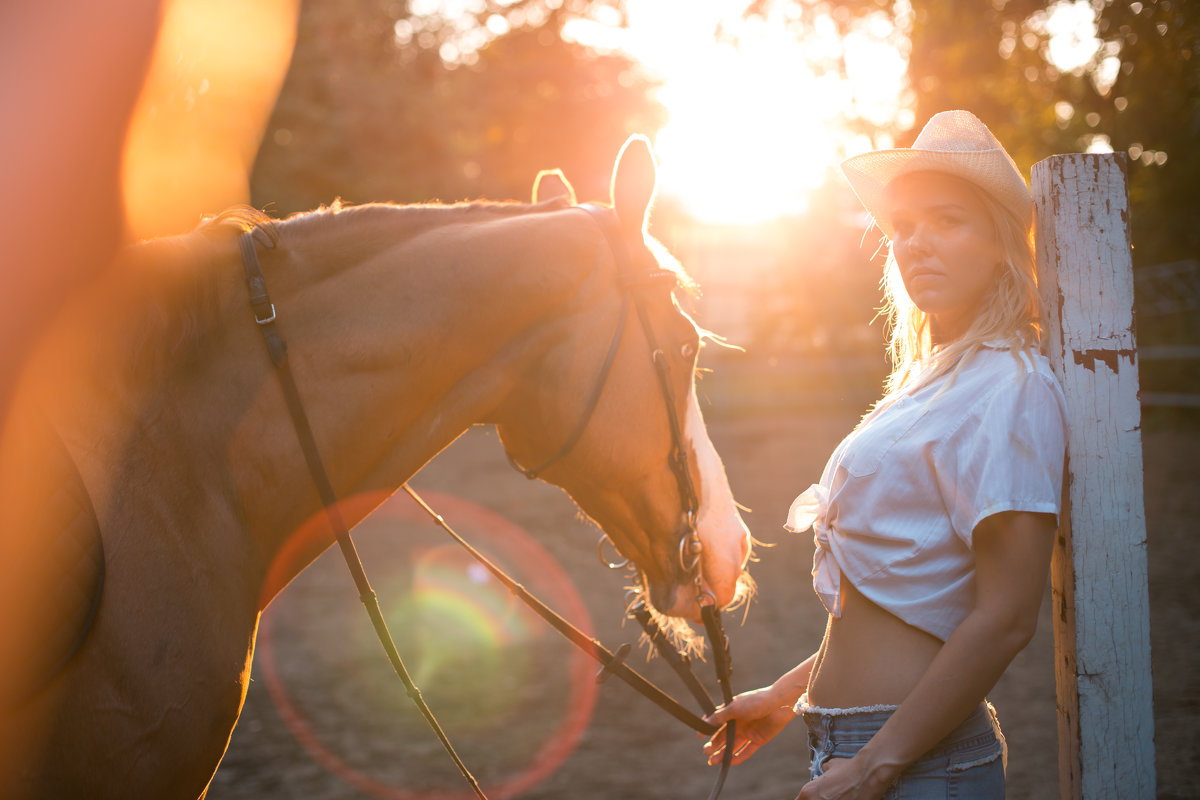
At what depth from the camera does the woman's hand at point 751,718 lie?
1.97 meters

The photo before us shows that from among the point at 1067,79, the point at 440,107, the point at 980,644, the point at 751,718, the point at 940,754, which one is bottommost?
the point at 751,718

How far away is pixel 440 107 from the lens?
20625 millimetres

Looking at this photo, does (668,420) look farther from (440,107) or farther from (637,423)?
(440,107)

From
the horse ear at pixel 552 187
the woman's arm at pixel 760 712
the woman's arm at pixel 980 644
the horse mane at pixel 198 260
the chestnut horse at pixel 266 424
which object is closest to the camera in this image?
the woman's arm at pixel 980 644

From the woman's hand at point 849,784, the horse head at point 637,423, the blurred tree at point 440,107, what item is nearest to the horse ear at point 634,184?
the horse head at point 637,423

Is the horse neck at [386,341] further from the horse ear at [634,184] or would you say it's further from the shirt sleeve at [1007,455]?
the shirt sleeve at [1007,455]

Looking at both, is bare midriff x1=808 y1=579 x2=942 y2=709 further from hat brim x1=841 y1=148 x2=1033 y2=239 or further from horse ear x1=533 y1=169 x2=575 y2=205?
horse ear x1=533 y1=169 x2=575 y2=205

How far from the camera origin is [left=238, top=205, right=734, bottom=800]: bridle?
5.57 feet

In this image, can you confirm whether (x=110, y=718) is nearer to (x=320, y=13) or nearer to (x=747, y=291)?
(x=320, y=13)

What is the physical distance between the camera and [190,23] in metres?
2.05

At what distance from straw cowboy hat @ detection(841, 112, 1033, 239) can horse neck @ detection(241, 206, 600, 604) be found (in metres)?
0.76

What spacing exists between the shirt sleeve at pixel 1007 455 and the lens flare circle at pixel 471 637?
10.9 feet

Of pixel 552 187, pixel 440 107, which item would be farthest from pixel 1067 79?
pixel 440 107

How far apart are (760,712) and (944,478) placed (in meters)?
0.86
